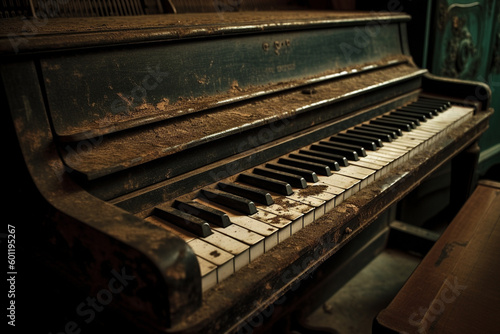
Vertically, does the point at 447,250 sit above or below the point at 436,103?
below

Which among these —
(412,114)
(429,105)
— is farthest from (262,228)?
(429,105)

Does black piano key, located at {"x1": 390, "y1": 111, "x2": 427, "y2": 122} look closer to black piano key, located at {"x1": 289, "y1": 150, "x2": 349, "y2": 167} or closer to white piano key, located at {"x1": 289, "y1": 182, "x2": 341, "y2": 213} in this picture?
black piano key, located at {"x1": 289, "y1": 150, "x2": 349, "y2": 167}

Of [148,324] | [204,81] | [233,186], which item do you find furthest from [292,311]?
[148,324]

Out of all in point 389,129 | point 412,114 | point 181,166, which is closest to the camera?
point 181,166

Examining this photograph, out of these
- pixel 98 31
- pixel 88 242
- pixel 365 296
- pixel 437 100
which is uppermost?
pixel 98 31

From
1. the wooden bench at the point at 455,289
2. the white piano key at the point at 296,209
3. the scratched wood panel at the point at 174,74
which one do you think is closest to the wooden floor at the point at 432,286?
the wooden bench at the point at 455,289

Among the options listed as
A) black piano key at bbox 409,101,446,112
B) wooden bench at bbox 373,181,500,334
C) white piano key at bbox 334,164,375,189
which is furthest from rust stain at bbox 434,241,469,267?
black piano key at bbox 409,101,446,112

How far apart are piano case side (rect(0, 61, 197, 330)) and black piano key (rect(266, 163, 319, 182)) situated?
0.66 meters

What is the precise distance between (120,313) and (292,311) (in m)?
1.55

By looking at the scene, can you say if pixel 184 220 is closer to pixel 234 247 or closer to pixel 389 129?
pixel 234 247

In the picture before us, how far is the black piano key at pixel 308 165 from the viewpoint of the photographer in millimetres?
1422

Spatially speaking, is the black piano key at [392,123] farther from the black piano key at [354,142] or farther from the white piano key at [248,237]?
the white piano key at [248,237]

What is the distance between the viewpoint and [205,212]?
1.11 m

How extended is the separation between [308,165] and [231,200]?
0.41 m
